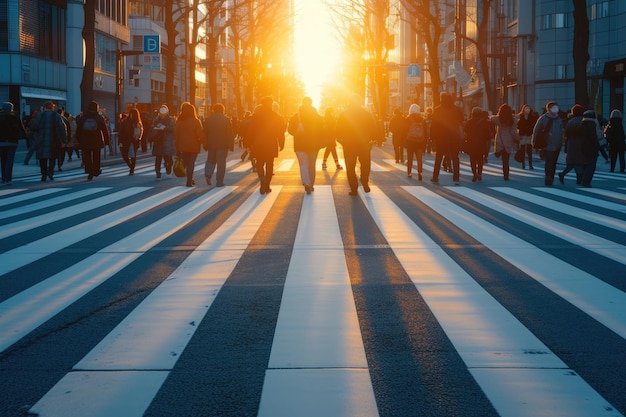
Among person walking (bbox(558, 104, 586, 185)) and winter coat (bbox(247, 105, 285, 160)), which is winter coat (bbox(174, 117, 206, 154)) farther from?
person walking (bbox(558, 104, 586, 185))

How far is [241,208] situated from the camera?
44.9ft

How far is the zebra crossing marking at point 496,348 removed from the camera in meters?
4.00

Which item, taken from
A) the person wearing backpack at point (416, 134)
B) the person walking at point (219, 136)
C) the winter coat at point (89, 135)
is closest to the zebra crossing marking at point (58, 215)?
the person walking at point (219, 136)

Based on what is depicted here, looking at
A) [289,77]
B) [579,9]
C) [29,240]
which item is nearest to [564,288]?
[29,240]

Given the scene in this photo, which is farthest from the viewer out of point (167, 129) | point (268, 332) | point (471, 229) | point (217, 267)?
point (167, 129)

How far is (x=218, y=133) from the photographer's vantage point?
61.0 feet

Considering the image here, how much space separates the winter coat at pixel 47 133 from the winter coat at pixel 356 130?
7548 mm

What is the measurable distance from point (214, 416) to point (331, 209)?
955 cm

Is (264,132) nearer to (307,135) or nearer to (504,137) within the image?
(307,135)

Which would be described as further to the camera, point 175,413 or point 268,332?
point 268,332

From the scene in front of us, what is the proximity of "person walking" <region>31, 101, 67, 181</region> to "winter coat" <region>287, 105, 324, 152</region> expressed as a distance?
639 cm

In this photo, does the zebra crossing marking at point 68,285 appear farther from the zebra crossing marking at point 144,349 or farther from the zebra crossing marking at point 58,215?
the zebra crossing marking at point 58,215

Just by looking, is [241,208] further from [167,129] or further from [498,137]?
[498,137]

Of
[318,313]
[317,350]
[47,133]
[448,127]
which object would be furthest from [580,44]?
[317,350]
